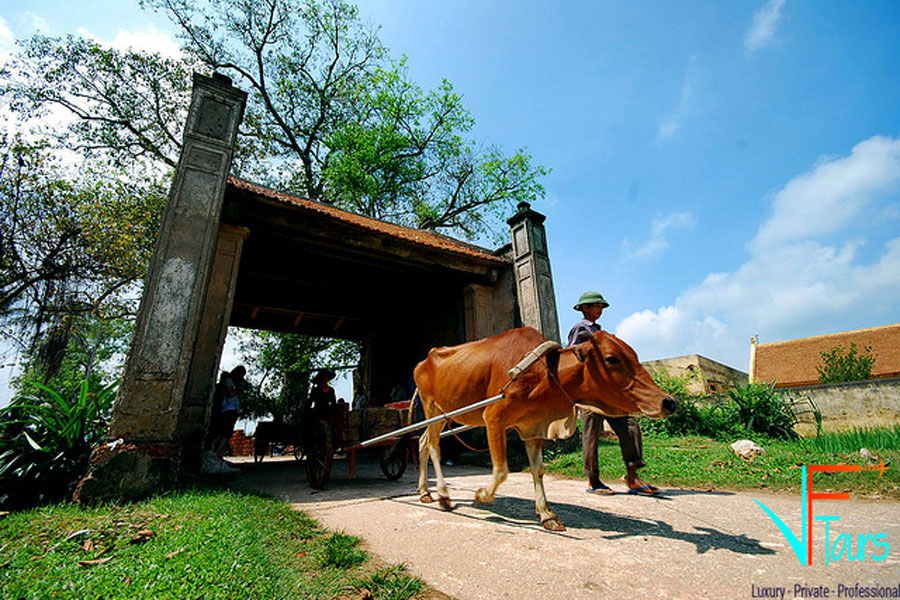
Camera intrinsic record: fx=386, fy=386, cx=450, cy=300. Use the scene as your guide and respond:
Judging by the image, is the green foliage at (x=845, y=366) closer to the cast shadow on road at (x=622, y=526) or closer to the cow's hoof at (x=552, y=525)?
the cast shadow on road at (x=622, y=526)

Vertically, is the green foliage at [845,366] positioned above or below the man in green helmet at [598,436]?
above

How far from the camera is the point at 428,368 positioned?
4.71 m

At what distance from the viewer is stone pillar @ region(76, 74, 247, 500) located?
423 centimetres

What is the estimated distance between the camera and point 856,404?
38.2ft

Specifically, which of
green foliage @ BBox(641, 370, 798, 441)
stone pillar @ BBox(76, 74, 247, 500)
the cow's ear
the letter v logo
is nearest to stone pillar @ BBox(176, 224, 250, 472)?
stone pillar @ BBox(76, 74, 247, 500)

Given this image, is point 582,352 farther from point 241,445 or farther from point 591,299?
point 241,445

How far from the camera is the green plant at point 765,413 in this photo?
823cm

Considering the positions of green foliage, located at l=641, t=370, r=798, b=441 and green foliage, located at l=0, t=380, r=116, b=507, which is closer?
green foliage, located at l=0, t=380, r=116, b=507

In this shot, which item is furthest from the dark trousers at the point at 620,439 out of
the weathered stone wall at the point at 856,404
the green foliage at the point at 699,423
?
the weathered stone wall at the point at 856,404

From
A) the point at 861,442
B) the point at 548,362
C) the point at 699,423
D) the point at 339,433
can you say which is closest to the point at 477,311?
the point at 339,433

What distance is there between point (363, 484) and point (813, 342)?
102 feet

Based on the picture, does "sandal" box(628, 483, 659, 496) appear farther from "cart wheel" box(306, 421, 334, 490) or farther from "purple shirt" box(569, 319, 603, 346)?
"cart wheel" box(306, 421, 334, 490)

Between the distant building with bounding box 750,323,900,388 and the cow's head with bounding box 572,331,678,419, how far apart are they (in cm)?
2510

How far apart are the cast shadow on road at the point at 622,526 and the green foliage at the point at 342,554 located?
Answer: 1.32 m
